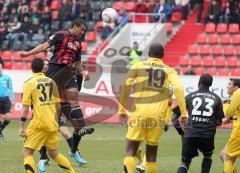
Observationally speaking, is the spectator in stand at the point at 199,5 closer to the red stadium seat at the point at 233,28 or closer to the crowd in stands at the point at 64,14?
the crowd in stands at the point at 64,14

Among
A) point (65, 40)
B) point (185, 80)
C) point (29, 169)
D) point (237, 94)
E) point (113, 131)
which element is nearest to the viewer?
point (29, 169)

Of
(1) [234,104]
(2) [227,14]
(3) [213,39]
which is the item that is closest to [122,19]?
(3) [213,39]

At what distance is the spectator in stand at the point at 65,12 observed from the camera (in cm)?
3494

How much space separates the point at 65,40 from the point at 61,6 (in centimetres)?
2138

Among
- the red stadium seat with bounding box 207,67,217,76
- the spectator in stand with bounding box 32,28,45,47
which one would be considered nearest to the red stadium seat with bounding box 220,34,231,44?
the red stadium seat with bounding box 207,67,217,76

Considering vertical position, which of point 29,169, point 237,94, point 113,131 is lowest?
point 113,131

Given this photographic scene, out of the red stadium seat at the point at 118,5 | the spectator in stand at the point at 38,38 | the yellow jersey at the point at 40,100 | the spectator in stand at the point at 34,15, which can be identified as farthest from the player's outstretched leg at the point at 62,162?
the red stadium seat at the point at 118,5

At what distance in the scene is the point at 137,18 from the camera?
113ft

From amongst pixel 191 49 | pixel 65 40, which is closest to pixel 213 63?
pixel 191 49

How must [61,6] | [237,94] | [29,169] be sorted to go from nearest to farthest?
[29,169]
[237,94]
[61,6]

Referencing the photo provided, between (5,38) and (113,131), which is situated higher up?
(5,38)

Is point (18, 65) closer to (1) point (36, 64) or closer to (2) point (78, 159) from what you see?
(2) point (78, 159)

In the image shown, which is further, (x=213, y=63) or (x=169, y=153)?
(x=213, y=63)

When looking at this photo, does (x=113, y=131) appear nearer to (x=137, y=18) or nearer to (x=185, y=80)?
(x=185, y=80)
